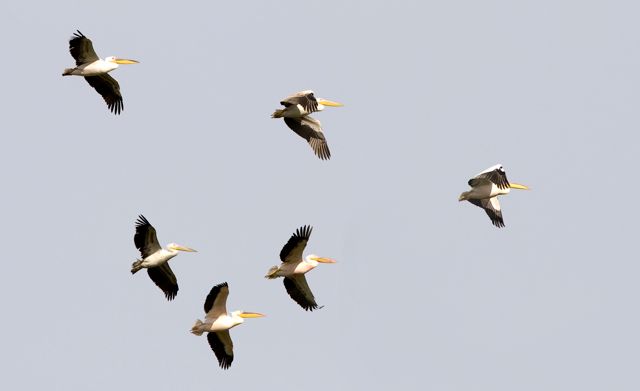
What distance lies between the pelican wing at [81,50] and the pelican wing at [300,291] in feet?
22.9

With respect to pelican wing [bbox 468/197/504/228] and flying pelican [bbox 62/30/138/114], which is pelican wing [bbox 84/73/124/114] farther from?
pelican wing [bbox 468/197/504/228]

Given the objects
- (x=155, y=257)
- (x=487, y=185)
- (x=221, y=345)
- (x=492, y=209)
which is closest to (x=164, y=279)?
(x=155, y=257)

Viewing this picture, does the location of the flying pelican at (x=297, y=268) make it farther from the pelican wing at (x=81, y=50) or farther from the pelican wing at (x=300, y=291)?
the pelican wing at (x=81, y=50)

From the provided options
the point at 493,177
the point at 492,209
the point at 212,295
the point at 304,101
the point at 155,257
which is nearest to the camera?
the point at 212,295

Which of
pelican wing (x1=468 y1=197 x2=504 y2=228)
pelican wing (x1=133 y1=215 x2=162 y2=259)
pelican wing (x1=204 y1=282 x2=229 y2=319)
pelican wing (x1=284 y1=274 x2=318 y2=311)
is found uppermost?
pelican wing (x1=468 y1=197 x2=504 y2=228)

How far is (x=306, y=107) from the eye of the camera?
41.6 meters

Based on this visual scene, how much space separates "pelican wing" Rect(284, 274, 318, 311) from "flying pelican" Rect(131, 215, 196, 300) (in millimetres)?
2632

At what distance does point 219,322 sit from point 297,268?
8.35 feet

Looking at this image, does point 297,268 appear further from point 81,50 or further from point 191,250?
point 81,50

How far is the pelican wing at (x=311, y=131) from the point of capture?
4256 cm

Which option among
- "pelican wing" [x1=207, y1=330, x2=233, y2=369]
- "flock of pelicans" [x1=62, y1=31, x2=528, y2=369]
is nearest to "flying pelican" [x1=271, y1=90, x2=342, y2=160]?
"flock of pelicans" [x1=62, y1=31, x2=528, y2=369]

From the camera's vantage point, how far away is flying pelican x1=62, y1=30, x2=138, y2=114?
4003cm

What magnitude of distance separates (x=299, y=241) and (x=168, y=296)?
348 centimetres

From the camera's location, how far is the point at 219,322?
38.9 m
